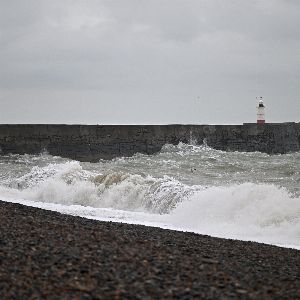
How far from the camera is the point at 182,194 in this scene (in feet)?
39.8

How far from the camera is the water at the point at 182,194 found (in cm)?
958

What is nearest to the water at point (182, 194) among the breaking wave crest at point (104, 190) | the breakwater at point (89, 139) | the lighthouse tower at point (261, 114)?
the breaking wave crest at point (104, 190)

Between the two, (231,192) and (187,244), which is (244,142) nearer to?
(231,192)

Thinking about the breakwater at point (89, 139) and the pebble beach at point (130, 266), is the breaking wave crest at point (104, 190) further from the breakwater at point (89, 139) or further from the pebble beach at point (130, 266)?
the breakwater at point (89, 139)

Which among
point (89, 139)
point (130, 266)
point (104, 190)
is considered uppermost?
point (89, 139)

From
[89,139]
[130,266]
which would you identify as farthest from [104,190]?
[89,139]

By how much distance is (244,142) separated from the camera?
28172 mm

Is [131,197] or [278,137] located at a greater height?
[278,137]

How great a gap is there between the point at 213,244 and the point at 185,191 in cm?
561

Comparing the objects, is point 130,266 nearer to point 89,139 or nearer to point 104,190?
point 104,190

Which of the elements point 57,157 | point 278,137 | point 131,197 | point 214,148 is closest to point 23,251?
point 131,197

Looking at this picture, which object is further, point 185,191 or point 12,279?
point 185,191

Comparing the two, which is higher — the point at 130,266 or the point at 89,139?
the point at 89,139

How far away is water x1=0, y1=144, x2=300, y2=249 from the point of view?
9578 mm
